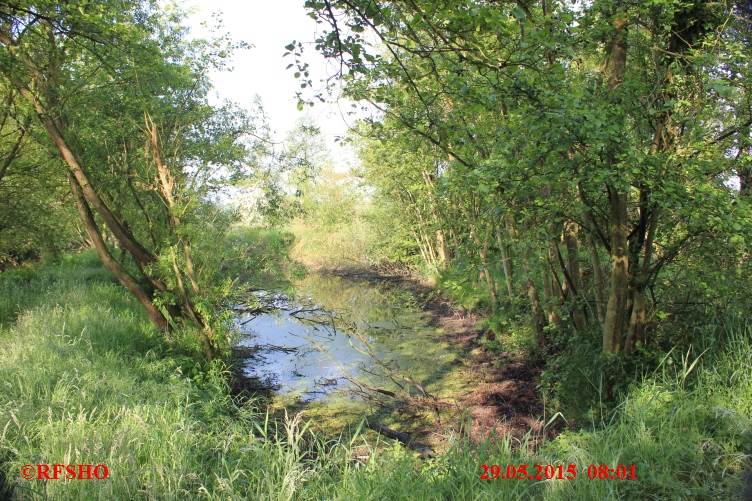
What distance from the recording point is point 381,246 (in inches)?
744

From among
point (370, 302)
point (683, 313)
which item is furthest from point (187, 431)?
point (370, 302)

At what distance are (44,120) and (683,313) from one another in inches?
346

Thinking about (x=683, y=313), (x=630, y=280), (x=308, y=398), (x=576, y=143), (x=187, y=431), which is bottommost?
(x=308, y=398)

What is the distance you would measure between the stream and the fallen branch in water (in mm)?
1064

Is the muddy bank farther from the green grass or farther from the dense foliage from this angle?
the dense foliage

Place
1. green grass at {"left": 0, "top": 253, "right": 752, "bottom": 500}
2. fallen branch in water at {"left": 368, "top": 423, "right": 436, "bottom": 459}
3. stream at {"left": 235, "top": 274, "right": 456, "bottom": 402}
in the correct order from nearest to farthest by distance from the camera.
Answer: green grass at {"left": 0, "top": 253, "right": 752, "bottom": 500}
fallen branch in water at {"left": 368, "top": 423, "right": 436, "bottom": 459}
stream at {"left": 235, "top": 274, "right": 456, "bottom": 402}

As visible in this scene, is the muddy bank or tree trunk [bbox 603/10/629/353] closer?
tree trunk [bbox 603/10/629/353]

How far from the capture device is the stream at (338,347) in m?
7.64

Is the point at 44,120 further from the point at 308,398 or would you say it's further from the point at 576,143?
the point at 576,143

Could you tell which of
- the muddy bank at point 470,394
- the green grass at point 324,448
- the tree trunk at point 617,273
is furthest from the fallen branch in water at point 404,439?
the tree trunk at point 617,273

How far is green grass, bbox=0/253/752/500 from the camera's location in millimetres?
2875

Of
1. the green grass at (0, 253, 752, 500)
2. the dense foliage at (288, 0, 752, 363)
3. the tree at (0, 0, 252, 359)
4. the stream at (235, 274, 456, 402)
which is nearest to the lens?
the green grass at (0, 253, 752, 500)
